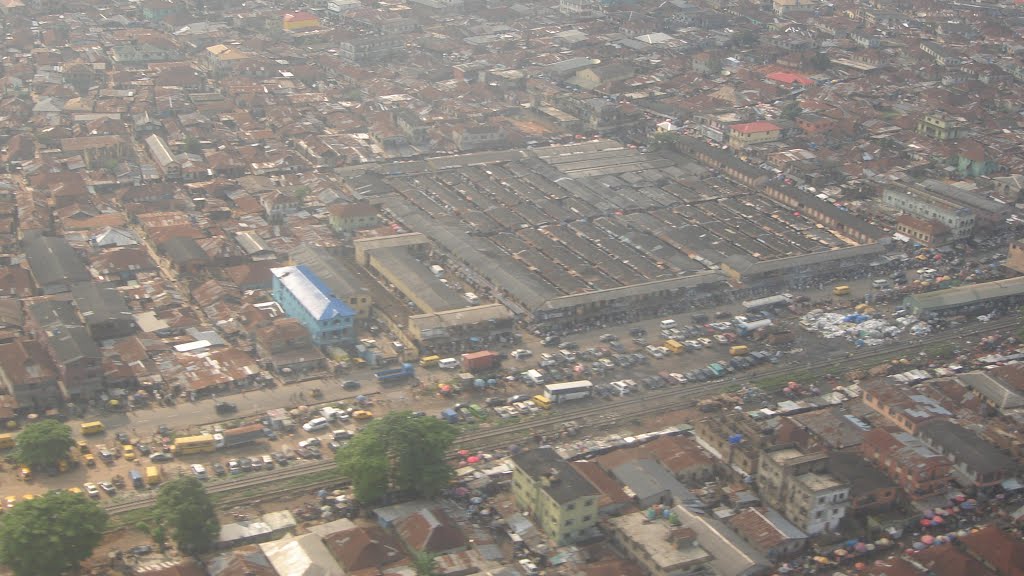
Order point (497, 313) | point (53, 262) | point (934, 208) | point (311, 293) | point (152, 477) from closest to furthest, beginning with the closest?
point (152, 477) → point (311, 293) → point (497, 313) → point (53, 262) → point (934, 208)

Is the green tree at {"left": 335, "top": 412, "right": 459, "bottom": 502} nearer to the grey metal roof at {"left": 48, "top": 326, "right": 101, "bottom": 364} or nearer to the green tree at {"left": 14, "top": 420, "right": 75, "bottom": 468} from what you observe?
the green tree at {"left": 14, "top": 420, "right": 75, "bottom": 468}

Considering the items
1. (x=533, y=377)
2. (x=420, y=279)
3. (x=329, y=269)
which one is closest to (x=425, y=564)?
(x=533, y=377)

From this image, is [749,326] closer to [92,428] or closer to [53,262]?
[92,428]

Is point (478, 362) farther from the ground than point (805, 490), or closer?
closer

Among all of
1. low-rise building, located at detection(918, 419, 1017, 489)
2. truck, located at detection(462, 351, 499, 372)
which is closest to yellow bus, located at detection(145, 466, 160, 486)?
truck, located at detection(462, 351, 499, 372)

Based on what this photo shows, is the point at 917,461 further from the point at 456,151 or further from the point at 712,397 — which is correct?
the point at 456,151

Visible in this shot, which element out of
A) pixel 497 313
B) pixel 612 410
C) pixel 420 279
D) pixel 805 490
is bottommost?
pixel 612 410

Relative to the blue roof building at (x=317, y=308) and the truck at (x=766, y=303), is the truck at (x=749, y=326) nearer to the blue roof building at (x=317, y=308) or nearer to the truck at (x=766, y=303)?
the truck at (x=766, y=303)

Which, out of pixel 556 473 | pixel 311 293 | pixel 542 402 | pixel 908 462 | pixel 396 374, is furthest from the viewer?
pixel 311 293
